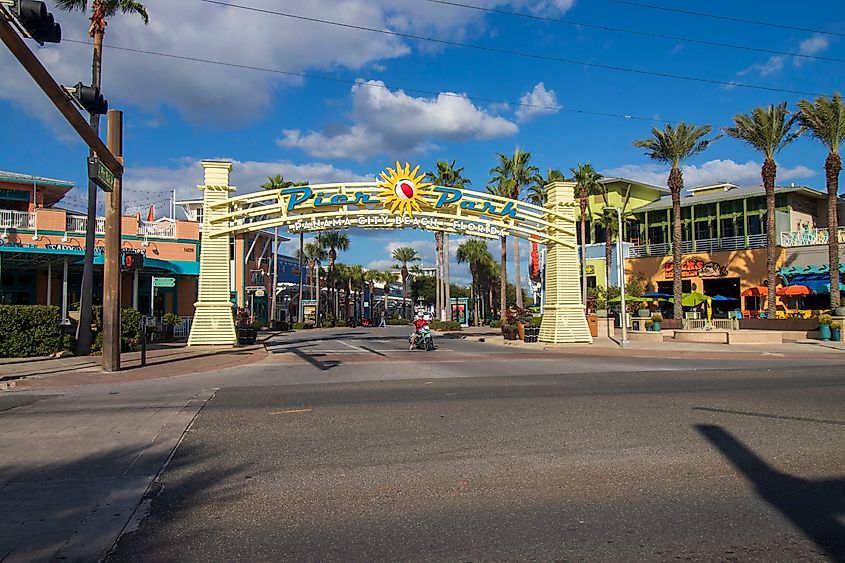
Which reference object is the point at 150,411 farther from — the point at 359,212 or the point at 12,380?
the point at 359,212

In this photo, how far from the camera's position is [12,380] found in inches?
623

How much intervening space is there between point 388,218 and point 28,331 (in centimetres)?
1408

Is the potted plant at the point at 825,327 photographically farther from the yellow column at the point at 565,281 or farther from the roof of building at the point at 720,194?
the roof of building at the point at 720,194

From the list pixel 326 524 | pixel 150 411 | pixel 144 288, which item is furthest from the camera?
pixel 144 288

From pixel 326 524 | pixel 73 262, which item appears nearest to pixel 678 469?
pixel 326 524

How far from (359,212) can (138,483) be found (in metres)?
22.3

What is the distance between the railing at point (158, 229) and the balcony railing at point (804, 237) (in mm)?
40661

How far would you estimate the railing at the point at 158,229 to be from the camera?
38.6 metres

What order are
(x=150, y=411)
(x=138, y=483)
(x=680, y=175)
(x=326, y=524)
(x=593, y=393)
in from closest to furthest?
(x=326, y=524), (x=138, y=483), (x=150, y=411), (x=593, y=393), (x=680, y=175)

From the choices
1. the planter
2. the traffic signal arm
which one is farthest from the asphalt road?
the planter

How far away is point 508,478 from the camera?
261 inches

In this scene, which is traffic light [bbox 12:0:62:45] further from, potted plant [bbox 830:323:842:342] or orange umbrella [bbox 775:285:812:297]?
orange umbrella [bbox 775:285:812:297]

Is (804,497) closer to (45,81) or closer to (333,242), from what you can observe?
(45,81)

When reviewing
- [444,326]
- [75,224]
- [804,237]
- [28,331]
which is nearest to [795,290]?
[804,237]
